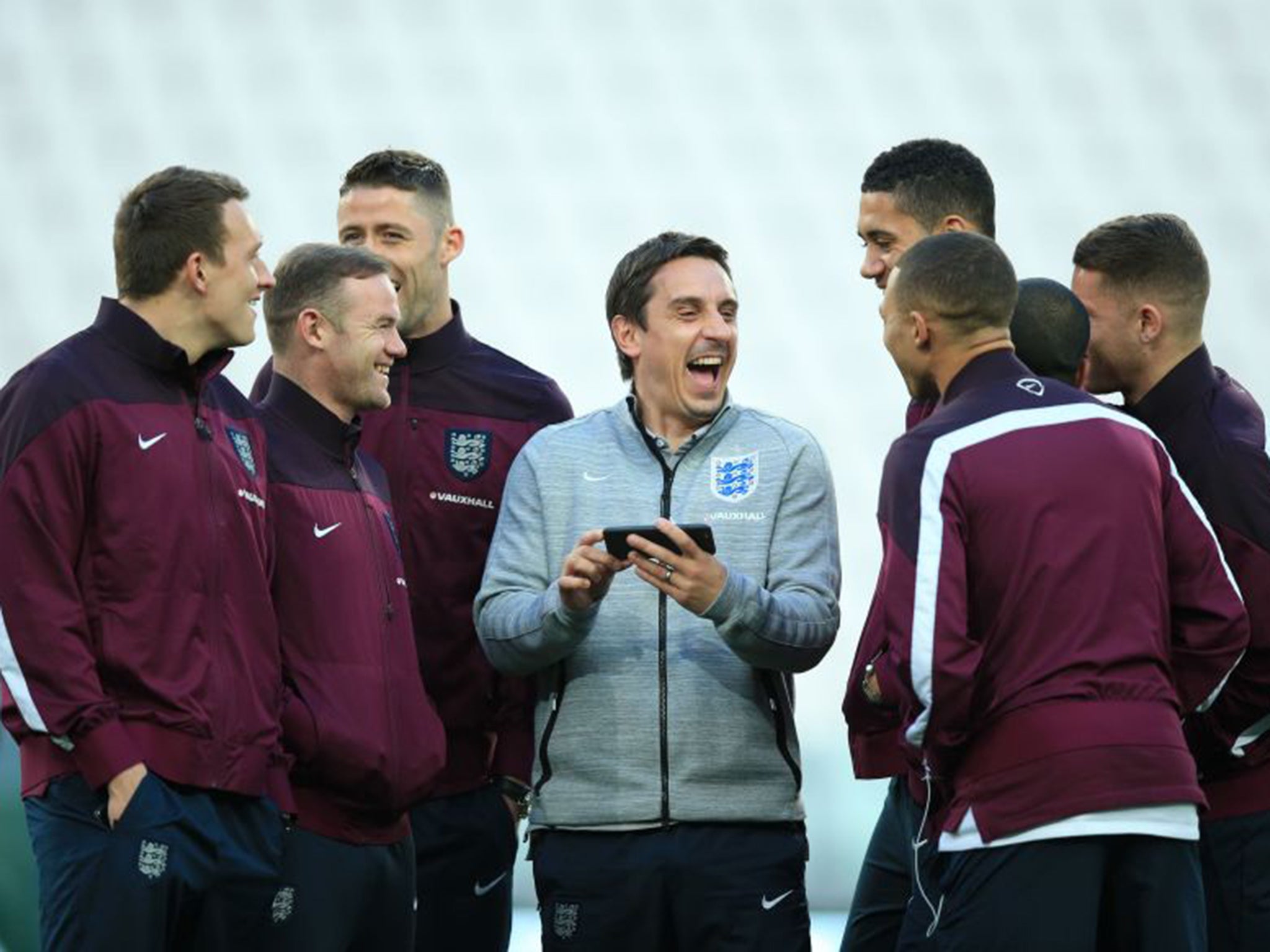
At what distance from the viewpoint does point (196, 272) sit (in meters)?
3.19

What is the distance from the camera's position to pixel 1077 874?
2775 mm

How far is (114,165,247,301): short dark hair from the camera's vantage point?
10.4 feet

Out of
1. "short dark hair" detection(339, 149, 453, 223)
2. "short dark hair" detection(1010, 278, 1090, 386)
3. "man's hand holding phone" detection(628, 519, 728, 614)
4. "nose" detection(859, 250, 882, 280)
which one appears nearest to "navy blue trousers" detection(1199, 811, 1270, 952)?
"short dark hair" detection(1010, 278, 1090, 386)

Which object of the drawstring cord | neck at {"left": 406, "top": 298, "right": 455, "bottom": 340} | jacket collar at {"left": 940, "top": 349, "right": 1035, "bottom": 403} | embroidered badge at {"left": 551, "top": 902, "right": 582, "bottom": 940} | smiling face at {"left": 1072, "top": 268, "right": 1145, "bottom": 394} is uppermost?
neck at {"left": 406, "top": 298, "right": 455, "bottom": 340}

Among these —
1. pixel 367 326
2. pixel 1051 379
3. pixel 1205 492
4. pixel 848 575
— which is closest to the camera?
pixel 1051 379

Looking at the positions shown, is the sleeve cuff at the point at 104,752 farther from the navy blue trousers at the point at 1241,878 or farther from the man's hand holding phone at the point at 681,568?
the navy blue trousers at the point at 1241,878

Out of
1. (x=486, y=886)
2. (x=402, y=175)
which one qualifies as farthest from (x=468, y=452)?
(x=486, y=886)

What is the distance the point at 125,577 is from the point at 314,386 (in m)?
0.71

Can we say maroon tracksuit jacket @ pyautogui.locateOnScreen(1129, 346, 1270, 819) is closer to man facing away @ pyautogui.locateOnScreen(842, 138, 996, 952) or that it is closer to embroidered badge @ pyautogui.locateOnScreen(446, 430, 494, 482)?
man facing away @ pyautogui.locateOnScreen(842, 138, 996, 952)

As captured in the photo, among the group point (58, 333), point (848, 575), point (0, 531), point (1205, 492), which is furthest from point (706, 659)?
point (58, 333)

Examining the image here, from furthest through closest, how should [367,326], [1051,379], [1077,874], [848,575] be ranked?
[848,575] < [367,326] < [1051,379] < [1077,874]

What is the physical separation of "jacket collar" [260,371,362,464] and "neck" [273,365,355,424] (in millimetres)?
12

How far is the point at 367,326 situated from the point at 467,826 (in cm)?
95

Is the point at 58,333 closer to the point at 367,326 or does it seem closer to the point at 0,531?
the point at 367,326
